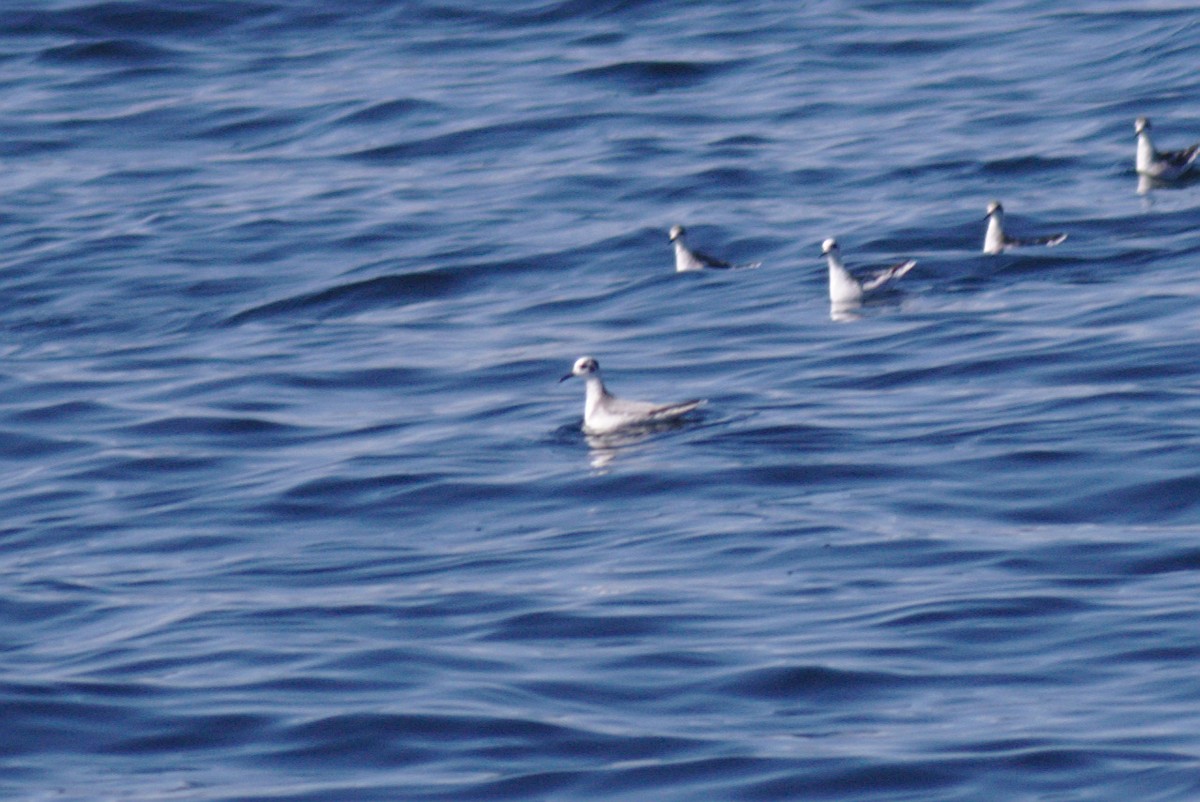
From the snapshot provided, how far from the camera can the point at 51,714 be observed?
13141 millimetres

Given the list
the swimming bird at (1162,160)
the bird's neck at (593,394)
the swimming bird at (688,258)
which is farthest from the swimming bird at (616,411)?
the swimming bird at (1162,160)

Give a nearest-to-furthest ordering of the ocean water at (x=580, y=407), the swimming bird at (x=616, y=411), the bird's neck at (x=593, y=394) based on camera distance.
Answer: the ocean water at (x=580, y=407) → the swimming bird at (x=616, y=411) → the bird's neck at (x=593, y=394)

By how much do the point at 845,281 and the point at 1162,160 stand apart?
6.08 m

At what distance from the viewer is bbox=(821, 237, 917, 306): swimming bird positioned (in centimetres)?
2333

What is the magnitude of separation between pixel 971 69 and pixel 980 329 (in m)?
13.0

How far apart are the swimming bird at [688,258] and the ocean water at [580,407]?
139 millimetres

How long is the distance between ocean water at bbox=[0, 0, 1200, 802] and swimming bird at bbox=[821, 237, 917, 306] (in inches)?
9.6

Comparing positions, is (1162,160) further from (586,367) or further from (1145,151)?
(586,367)

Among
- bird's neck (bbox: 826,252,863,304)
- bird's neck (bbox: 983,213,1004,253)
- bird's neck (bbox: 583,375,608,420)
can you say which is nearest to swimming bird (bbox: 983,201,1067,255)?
bird's neck (bbox: 983,213,1004,253)

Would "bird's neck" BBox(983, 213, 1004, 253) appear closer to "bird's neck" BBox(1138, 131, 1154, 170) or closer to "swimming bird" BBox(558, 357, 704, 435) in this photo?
"bird's neck" BBox(1138, 131, 1154, 170)

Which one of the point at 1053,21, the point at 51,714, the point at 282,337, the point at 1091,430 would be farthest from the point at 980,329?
the point at 1053,21

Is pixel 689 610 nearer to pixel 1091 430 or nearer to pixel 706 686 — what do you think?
pixel 706 686

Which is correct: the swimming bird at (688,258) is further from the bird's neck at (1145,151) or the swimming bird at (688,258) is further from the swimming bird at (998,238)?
the bird's neck at (1145,151)

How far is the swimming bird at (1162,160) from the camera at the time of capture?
90.7ft
